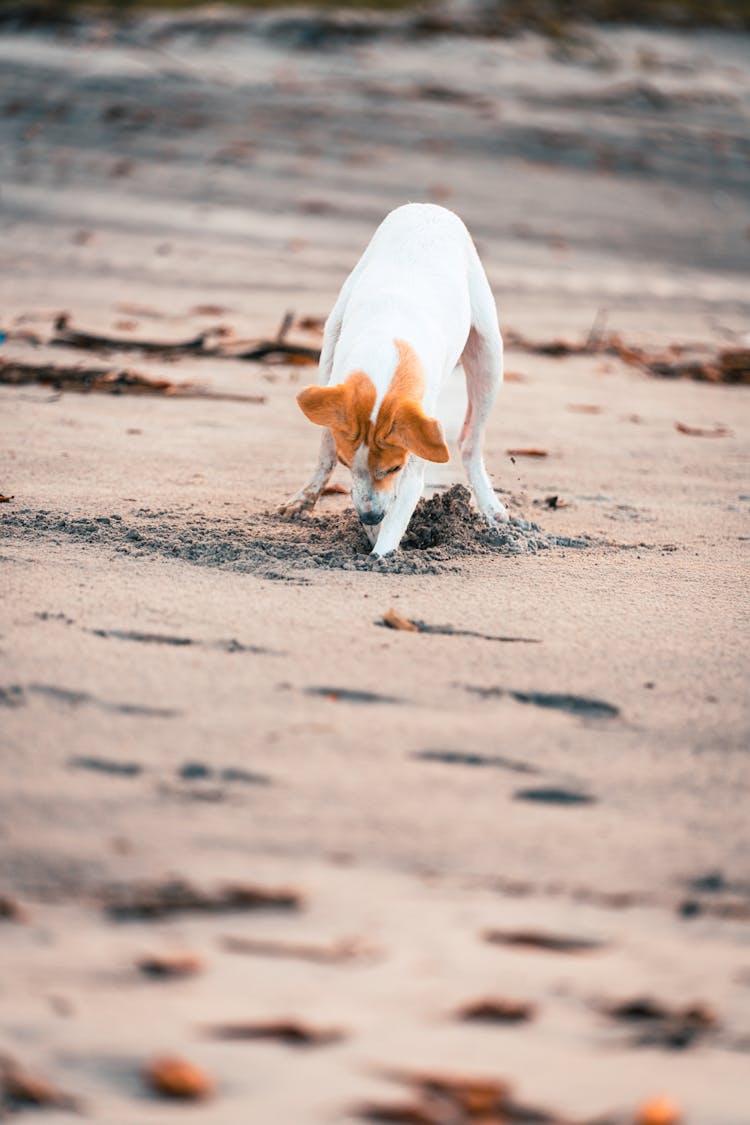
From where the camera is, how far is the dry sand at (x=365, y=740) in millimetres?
2463

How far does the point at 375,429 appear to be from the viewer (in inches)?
195

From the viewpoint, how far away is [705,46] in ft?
71.2

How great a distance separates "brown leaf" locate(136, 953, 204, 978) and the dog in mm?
2626

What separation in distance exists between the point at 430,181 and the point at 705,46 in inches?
338

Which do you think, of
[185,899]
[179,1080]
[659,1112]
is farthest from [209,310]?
[659,1112]

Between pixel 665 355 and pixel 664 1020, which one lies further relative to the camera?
pixel 665 355

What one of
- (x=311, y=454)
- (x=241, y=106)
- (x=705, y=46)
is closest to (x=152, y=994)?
(x=311, y=454)

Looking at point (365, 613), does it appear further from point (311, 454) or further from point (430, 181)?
point (430, 181)

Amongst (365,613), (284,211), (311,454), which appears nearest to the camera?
(365,613)

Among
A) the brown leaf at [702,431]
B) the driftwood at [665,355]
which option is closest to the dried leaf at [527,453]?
the brown leaf at [702,431]

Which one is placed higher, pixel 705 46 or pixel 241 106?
pixel 705 46

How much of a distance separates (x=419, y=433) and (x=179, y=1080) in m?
3.00

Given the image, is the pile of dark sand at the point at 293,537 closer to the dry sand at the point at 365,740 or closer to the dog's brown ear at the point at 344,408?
the dry sand at the point at 365,740

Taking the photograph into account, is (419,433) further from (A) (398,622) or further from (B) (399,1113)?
(B) (399,1113)
